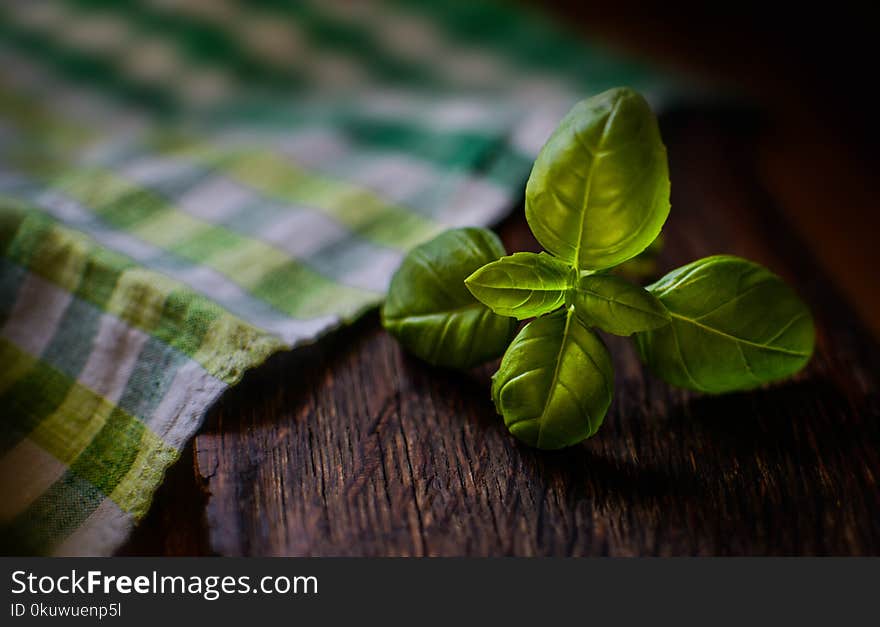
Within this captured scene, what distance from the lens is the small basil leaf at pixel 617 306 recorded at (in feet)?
1.63

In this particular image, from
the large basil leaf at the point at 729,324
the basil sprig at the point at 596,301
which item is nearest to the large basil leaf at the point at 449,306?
the basil sprig at the point at 596,301

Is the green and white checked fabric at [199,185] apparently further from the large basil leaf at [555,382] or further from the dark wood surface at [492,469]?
the large basil leaf at [555,382]

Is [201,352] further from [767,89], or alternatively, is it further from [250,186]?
[767,89]

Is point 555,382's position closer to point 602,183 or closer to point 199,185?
point 602,183

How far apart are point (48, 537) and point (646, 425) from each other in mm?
410

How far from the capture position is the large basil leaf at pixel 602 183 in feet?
1.50

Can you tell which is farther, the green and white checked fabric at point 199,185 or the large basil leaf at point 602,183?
the green and white checked fabric at point 199,185

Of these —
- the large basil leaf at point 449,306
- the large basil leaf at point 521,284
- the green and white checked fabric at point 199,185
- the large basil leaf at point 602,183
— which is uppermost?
the large basil leaf at point 602,183

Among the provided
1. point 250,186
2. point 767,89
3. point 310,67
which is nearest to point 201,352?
point 250,186

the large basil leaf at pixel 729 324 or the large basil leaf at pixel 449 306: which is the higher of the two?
the large basil leaf at pixel 729 324

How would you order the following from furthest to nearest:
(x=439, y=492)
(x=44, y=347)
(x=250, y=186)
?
1. (x=250, y=186)
2. (x=44, y=347)
3. (x=439, y=492)

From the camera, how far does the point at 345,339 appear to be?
2.06 feet

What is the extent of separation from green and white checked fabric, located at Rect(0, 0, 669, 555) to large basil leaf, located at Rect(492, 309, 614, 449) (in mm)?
175

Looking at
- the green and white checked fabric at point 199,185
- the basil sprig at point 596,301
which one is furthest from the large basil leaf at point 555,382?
the green and white checked fabric at point 199,185
